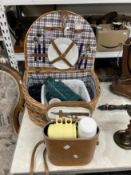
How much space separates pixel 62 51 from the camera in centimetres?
102

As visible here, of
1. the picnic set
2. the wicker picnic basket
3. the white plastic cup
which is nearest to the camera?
the white plastic cup

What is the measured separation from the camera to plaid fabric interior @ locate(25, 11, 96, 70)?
959mm

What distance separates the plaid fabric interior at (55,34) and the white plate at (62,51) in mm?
18

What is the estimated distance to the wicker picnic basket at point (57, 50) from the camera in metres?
0.95

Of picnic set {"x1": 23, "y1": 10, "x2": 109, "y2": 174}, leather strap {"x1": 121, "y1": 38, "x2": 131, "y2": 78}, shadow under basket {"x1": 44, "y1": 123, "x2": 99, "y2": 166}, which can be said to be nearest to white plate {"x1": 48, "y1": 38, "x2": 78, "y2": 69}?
picnic set {"x1": 23, "y1": 10, "x2": 109, "y2": 174}

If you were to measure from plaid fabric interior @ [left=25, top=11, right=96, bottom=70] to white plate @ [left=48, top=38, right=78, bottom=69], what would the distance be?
2 centimetres

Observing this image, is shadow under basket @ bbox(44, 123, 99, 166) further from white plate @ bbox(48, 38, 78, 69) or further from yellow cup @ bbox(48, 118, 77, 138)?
white plate @ bbox(48, 38, 78, 69)

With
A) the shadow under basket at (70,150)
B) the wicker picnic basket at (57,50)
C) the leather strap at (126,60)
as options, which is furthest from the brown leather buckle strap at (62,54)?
the shadow under basket at (70,150)

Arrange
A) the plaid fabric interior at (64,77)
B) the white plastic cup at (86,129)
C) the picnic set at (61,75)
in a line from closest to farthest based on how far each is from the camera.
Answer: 1. the white plastic cup at (86,129)
2. the picnic set at (61,75)
3. the plaid fabric interior at (64,77)

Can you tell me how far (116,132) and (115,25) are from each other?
0.50 meters

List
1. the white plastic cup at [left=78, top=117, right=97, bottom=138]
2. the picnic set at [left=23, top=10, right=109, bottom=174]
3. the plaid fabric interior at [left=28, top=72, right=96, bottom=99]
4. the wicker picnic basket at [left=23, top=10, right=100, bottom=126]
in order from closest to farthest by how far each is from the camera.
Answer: the white plastic cup at [left=78, top=117, right=97, bottom=138], the picnic set at [left=23, top=10, right=109, bottom=174], the wicker picnic basket at [left=23, top=10, right=100, bottom=126], the plaid fabric interior at [left=28, top=72, right=96, bottom=99]

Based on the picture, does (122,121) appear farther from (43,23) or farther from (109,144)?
(43,23)

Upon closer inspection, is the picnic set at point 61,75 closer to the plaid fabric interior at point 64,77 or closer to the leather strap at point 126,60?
the plaid fabric interior at point 64,77

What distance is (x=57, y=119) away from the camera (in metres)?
0.75
